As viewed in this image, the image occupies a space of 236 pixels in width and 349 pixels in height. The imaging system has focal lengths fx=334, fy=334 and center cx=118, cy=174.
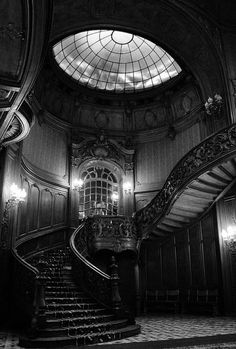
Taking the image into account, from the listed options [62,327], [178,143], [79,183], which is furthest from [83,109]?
[62,327]

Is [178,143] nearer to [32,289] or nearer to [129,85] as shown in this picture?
[129,85]

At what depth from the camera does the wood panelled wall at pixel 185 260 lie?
1160 centimetres

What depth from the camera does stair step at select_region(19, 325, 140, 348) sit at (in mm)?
5840

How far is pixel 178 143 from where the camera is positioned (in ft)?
49.7

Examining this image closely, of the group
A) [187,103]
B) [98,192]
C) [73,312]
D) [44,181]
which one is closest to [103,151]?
[98,192]

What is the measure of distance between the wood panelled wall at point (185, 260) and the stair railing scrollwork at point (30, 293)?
19.4 ft

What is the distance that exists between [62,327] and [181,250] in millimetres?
6873

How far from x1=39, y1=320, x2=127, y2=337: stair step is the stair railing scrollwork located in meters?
0.24

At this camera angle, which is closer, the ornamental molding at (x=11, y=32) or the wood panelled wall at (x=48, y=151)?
the ornamental molding at (x=11, y=32)

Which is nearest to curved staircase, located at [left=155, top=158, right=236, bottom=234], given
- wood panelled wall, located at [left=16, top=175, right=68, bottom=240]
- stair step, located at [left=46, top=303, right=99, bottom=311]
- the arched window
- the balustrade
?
the balustrade

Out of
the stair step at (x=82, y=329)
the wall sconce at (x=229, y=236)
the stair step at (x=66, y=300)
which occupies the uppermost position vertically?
the wall sconce at (x=229, y=236)

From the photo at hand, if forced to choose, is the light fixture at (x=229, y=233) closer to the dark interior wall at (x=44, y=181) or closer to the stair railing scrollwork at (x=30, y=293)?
the stair railing scrollwork at (x=30, y=293)

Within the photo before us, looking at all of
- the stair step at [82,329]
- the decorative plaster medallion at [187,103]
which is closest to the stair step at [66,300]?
the stair step at [82,329]

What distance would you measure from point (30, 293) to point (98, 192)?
8.27 m
